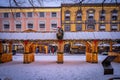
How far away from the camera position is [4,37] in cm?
2227

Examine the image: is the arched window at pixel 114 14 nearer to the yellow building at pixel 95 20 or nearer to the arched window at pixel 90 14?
the yellow building at pixel 95 20

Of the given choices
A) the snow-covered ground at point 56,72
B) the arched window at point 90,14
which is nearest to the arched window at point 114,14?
the arched window at point 90,14

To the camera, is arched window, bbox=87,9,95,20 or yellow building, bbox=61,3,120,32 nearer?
yellow building, bbox=61,3,120,32

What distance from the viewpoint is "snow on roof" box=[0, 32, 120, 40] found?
71.5 feet

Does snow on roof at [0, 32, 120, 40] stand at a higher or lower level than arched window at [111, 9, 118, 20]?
lower

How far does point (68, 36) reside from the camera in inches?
877

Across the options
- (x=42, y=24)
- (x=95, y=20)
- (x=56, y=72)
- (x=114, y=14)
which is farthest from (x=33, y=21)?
(x=56, y=72)

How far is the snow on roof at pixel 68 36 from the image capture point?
2178 centimetres

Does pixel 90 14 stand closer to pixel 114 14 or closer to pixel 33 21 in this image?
pixel 114 14

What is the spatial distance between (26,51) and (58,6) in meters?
20.5

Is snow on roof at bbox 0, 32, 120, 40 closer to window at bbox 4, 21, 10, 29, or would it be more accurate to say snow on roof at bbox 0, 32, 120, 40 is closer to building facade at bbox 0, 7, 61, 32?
building facade at bbox 0, 7, 61, 32

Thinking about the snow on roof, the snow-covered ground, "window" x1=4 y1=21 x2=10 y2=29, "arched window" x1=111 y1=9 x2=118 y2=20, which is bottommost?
the snow-covered ground

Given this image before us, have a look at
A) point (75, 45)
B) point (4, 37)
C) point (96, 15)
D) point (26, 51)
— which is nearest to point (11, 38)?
point (4, 37)

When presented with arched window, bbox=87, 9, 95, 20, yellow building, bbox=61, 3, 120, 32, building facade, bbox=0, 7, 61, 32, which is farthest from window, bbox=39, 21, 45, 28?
arched window, bbox=87, 9, 95, 20
